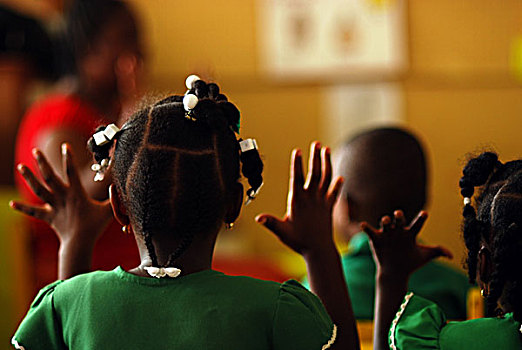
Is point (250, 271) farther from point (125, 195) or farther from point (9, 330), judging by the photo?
point (125, 195)

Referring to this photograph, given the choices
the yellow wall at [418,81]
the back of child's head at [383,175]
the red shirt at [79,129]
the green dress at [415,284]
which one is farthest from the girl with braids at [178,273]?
the yellow wall at [418,81]

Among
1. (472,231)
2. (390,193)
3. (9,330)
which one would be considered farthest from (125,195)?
(9,330)

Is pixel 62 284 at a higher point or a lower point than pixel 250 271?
higher

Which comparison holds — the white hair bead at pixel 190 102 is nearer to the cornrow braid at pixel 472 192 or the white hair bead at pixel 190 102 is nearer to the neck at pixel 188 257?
the neck at pixel 188 257

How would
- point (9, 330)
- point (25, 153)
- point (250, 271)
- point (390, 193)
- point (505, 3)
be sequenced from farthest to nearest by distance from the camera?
point (505, 3) → point (250, 271) → point (9, 330) → point (25, 153) → point (390, 193)

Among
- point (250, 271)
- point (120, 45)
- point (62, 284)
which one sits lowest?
point (250, 271)

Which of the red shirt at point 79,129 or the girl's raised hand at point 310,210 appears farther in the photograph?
the red shirt at point 79,129

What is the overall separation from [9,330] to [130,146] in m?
1.43

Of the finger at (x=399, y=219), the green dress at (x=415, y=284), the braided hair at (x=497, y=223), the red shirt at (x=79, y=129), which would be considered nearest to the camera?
the braided hair at (x=497, y=223)

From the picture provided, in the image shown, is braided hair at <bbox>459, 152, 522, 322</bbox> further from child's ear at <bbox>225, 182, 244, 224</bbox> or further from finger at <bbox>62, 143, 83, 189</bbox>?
finger at <bbox>62, 143, 83, 189</bbox>

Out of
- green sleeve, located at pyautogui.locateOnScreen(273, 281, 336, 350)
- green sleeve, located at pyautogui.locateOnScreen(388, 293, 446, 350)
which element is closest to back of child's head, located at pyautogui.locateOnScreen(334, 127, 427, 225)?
green sleeve, located at pyautogui.locateOnScreen(388, 293, 446, 350)

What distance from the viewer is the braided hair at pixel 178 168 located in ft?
3.20

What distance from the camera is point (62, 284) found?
3.37 feet

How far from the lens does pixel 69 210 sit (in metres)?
1.28
